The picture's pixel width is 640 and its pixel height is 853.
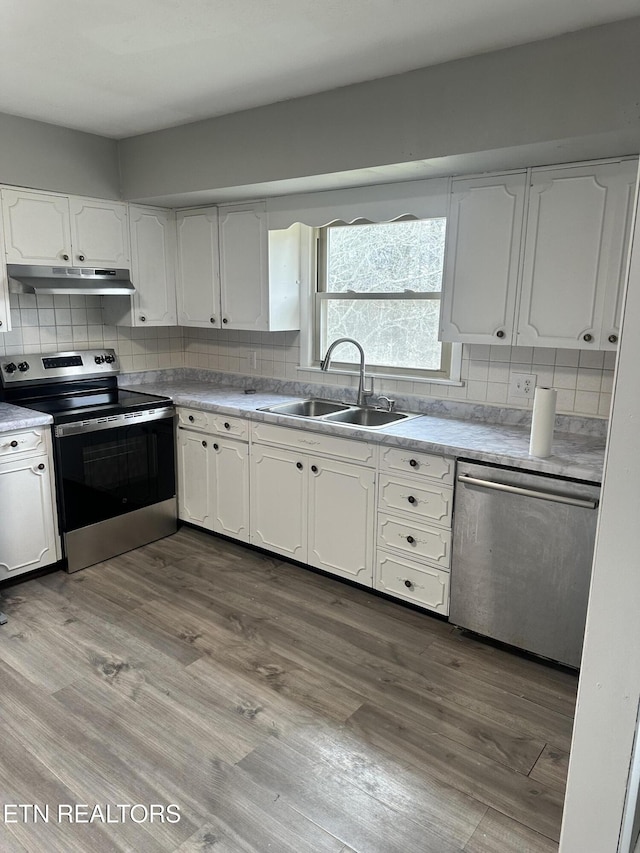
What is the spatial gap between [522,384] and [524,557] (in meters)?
0.90

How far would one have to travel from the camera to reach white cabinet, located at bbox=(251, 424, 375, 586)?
2.92 m

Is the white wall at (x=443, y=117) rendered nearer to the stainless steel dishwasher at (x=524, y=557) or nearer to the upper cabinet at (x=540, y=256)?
the upper cabinet at (x=540, y=256)

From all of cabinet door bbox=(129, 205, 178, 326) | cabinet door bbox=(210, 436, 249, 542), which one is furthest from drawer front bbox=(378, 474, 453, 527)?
cabinet door bbox=(129, 205, 178, 326)

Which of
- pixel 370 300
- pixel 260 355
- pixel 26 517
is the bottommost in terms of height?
pixel 26 517

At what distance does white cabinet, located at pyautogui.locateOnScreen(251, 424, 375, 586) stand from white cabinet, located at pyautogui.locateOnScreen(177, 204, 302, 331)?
80 cm

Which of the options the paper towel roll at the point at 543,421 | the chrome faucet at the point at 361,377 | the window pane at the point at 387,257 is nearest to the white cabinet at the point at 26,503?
the chrome faucet at the point at 361,377

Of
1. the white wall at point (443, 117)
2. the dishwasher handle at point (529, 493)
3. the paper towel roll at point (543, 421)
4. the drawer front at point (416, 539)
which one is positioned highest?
the white wall at point (443, 117)

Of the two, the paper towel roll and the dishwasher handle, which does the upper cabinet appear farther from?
the dishwasher handle

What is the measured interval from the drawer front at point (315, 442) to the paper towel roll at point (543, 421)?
2.49 ft

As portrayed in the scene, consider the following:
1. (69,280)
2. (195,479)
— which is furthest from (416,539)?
(69,280)

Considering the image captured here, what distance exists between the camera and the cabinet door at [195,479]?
3.62 meters

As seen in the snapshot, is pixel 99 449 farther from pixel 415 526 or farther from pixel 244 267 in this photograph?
pixel 415 526

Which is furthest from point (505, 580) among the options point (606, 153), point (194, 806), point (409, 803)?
point (606, 153)

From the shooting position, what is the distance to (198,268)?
3.85 m
